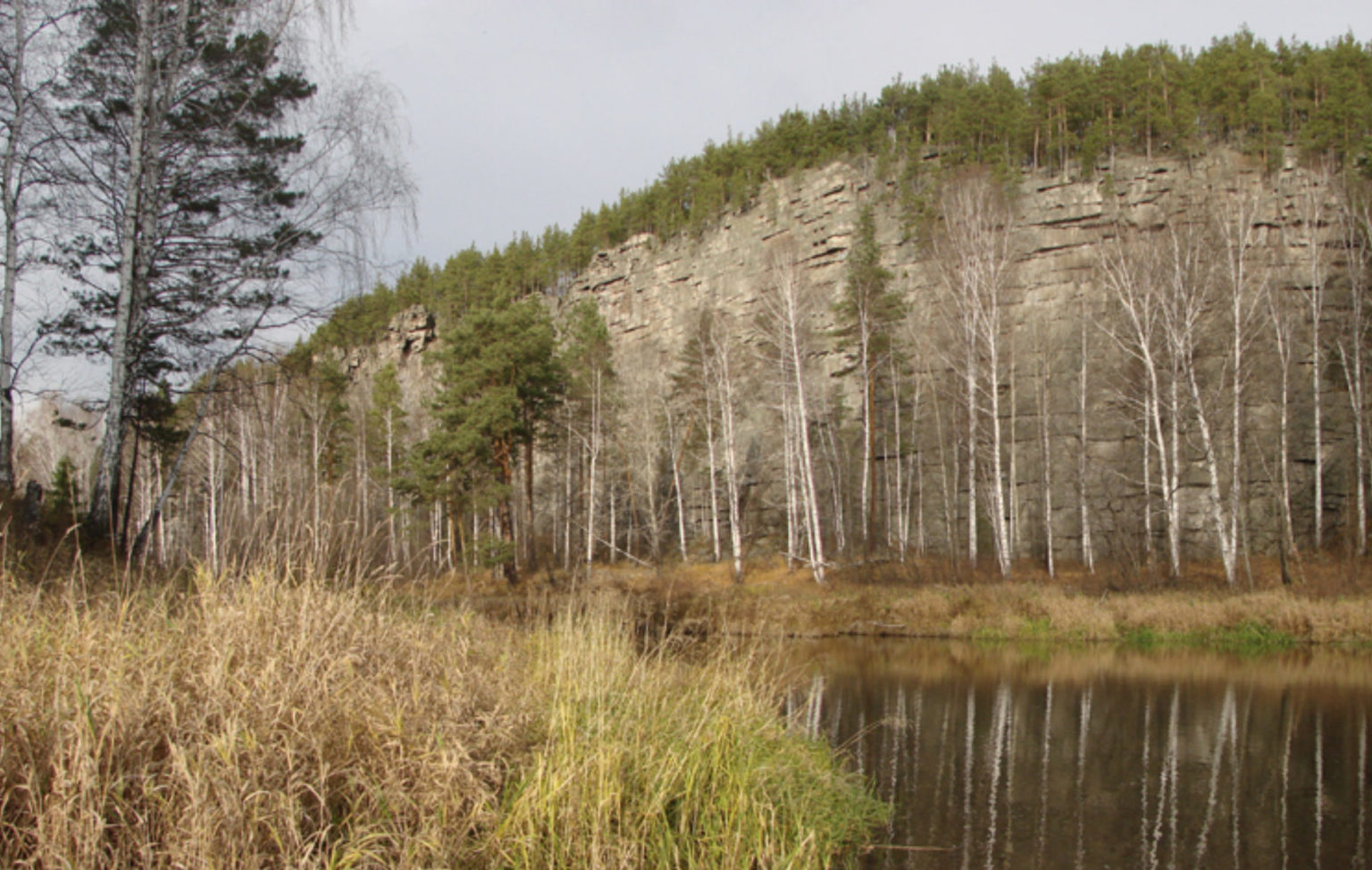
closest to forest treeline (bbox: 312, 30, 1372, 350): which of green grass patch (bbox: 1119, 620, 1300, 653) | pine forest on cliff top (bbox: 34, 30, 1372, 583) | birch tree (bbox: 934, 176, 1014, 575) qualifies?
pine forest on cliff top (bbox: 34, 30, 1372, 583)

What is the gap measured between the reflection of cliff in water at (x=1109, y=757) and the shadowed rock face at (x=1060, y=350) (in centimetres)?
1021

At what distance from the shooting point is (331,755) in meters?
3.99

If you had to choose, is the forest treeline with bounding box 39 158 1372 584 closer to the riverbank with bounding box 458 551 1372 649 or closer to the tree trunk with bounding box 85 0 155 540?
the riverbank with bounding box 458 551 1372 649

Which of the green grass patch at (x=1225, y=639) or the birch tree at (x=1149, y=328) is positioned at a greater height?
the birch tree at (x=1149, y=328)

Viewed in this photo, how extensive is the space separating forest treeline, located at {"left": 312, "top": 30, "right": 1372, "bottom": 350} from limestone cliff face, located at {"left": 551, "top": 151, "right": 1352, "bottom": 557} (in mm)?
1548

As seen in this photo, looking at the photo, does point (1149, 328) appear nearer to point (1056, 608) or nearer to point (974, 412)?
point (974, 412)

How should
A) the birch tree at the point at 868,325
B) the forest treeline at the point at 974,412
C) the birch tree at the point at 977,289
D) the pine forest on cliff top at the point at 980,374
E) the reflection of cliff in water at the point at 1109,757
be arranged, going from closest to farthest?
1. the reflection of cliff in water at the point at 1109,757
2. the birch tree at the point at 977,289
3. the forest treeline at the point at 974,412
4. the pine forest on cliff top at the point at 980,374
5. the birch tree at the point at 868,325

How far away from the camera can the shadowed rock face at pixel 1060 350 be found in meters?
30.2

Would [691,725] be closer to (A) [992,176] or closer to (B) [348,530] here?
(B) [348,530]

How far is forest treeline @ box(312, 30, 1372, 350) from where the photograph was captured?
39.6 meters

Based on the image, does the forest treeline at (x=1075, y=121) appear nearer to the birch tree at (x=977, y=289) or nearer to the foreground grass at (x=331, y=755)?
the birch tree at (x=977, y=289)

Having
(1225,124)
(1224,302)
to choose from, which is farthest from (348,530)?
(1225,124)

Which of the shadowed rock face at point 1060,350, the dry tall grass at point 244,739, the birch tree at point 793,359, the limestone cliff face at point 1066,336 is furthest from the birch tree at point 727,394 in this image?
the dry tall grass at point 244,739

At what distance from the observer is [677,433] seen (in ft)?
135
